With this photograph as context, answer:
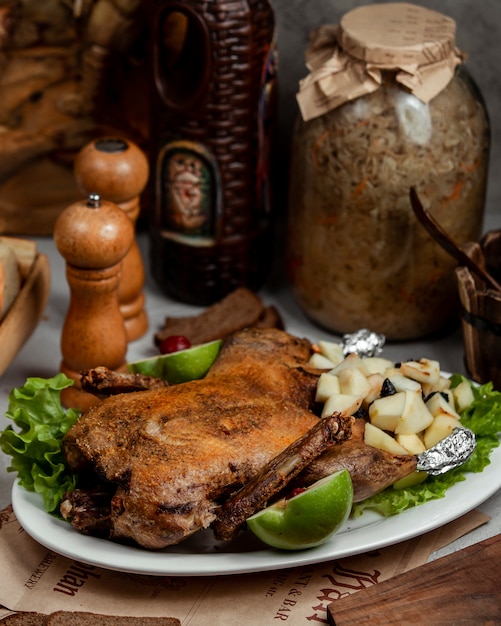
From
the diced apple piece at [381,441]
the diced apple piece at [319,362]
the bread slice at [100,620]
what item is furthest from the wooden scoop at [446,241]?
the bread slice at [100,620]

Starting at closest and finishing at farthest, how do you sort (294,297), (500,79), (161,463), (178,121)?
(161,463)
(178,121)
(294,297)
(500,79)

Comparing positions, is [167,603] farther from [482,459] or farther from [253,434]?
[482,459]

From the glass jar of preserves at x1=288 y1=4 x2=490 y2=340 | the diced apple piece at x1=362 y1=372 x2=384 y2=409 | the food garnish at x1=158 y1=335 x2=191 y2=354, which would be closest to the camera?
the diced apple piece at x1=362 y1=372 x2=384 y2=409

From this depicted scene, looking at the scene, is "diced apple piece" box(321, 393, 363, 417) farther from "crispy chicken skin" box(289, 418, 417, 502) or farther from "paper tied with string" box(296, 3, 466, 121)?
"paper tied with string" box(296, 3, 466, 121)

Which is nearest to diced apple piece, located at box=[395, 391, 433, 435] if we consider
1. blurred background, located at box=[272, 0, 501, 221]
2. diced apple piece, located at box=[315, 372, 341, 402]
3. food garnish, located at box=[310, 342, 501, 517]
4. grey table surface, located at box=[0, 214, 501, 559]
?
food garnish, located at box=[310, 342, 501, 517]

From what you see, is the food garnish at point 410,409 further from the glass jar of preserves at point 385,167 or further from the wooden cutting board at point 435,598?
the glass jar of preserves at point 385,167

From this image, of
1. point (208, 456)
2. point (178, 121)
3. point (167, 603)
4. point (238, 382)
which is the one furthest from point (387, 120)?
point (167, 603)

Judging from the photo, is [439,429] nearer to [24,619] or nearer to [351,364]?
[351,364]

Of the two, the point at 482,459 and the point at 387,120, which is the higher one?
the point at 387,120
